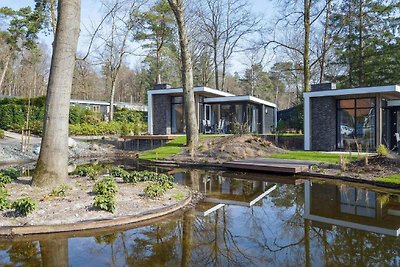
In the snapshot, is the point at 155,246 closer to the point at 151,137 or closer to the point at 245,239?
the point at 245,239

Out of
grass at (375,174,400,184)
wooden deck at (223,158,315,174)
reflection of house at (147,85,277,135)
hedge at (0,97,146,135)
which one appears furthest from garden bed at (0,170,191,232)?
hedge at (0,97,146,135)

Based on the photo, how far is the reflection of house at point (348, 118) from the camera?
49.3 feet

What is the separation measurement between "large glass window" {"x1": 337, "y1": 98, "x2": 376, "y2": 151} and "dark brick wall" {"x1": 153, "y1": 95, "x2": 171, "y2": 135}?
9.36m

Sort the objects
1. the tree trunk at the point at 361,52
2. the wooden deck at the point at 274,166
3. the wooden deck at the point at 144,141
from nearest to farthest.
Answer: the wooden deck at the point at 274,166 → the wooden deck at the point at 144,141 → the tree trunk at the point at 361,52

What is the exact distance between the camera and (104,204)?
5.59 m

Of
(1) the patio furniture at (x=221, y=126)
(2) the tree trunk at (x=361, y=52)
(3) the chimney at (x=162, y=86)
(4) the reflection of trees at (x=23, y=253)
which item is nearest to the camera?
(4) the reflection of trees at (x=23, y=253)

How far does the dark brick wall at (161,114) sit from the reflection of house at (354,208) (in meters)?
12.8

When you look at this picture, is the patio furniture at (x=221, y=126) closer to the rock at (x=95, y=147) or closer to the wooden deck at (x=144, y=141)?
the wooden deck at (x=144, y=141)

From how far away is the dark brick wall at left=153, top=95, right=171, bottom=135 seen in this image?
66.9ft

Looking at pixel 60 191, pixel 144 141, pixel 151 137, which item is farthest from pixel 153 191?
pixel 144 141

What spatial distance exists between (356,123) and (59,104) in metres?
13.0

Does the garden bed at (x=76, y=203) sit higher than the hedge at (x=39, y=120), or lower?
lower

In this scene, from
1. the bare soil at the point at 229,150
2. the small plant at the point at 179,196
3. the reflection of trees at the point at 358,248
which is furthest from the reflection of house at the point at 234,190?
the bare soil at the point at 229,150

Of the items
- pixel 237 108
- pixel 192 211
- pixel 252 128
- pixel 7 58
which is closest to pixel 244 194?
pixel 192 211
